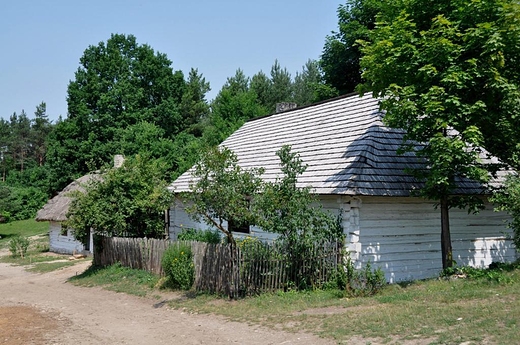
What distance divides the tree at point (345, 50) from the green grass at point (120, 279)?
1754cm

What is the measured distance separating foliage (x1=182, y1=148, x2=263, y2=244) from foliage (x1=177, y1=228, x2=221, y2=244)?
5.88 m

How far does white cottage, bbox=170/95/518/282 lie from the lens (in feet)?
41.1

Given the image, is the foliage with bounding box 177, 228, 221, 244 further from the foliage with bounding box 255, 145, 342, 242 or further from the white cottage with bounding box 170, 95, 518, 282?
the foliage with bounding box 255, 145, 342, 242

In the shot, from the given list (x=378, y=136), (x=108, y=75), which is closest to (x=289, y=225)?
(x=378, y=136)

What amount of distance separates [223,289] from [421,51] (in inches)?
295

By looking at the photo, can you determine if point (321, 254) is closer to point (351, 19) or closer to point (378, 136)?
point (378, 136)

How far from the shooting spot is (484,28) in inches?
432

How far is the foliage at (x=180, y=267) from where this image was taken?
13648 mm

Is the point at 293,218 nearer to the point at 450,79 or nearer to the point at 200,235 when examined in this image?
the point at 450,79

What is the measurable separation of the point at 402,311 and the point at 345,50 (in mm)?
22135

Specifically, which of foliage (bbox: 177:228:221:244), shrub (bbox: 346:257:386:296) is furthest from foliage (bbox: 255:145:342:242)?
foliage (bbox: 177:228:221:244)

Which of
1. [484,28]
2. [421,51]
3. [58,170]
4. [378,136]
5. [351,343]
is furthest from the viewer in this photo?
[58,170]

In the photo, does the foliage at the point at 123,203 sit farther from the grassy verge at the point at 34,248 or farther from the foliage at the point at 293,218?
the foliage at the point at 293,218

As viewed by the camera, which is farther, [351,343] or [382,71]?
[382,71]
